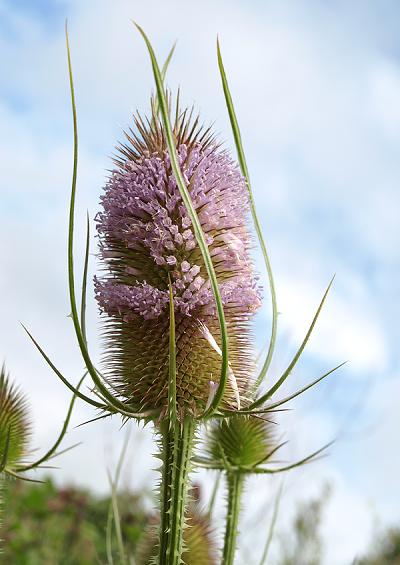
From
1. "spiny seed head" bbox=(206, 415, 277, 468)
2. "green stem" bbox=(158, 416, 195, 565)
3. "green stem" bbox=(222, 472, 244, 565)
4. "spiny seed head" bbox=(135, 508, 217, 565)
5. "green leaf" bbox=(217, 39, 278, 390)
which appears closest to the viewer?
"green leaf" bbox=(217, 39, 278, 390)

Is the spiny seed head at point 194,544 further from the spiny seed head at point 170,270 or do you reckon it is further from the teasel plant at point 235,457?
the spiny seed head at point 170,270

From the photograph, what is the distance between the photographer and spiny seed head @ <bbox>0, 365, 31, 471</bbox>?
4152mm

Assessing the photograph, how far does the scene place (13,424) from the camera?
14.1 feet

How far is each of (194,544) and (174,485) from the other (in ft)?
4.98

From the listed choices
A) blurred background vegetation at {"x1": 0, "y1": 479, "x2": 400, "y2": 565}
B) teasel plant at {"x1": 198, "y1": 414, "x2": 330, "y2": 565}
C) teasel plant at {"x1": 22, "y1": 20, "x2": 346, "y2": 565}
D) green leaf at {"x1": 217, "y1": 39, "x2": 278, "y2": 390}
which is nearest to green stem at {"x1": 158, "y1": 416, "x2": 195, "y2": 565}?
teasel plant at {"x1": 22, "y1": 20, "x2": 346, "y2": 565}

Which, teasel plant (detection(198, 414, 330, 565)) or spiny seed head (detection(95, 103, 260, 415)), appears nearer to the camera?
spiny seed head (detection(95, 103, 260, 415))

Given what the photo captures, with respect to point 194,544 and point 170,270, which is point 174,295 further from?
point 194,544

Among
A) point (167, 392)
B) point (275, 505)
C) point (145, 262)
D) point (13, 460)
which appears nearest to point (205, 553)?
point (275, 505)

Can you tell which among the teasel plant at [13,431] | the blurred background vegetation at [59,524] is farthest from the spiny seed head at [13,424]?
the blurred background vegetation at [59,524]

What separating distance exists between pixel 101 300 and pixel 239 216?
67 cm

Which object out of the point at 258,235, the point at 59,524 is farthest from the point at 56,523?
the point at 258,235

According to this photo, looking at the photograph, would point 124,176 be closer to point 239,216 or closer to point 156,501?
point 239,216

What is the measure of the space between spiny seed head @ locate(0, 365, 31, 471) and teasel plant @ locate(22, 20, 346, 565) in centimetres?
127

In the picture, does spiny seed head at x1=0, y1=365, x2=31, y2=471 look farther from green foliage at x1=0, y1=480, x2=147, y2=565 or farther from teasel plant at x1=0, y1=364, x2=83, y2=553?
green foliage at x1=0, y1=480, x2=147, y2=565
